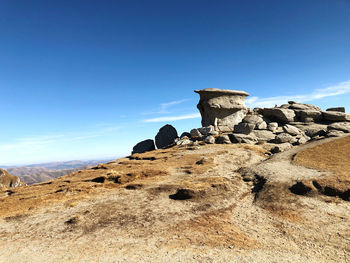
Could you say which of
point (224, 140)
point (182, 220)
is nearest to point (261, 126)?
point (224, 140)

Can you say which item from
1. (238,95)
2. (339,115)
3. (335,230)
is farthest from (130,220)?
(339,115)

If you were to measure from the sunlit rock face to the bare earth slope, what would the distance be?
2087cm

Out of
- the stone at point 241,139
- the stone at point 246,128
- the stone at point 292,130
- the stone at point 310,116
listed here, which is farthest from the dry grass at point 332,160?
the stone at point 310,116

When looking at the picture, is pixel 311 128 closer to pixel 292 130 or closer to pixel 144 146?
pixel 292 130

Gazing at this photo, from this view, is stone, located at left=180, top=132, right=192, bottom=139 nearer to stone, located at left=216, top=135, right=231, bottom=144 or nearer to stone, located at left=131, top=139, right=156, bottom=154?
stone, located at left=131, top=139, right=156, bottom=154

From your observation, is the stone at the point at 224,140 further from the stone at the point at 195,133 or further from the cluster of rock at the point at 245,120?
the stone at the point at 195,133

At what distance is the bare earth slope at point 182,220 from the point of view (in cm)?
634

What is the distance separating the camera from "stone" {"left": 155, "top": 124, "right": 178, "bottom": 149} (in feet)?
110

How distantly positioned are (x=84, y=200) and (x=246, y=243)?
8310 millimetres

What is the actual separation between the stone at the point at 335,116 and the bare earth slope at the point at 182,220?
23.6 metres

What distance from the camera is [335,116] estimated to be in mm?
32625

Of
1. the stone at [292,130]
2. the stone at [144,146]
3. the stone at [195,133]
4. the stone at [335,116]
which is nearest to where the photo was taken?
the stone at [292,130]

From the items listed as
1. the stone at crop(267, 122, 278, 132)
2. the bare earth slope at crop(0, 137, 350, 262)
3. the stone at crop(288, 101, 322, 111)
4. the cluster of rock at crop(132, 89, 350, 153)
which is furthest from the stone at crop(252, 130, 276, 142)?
the bare earth slope at crop(0, 137, 350, 262)

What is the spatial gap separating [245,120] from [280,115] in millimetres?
5923
